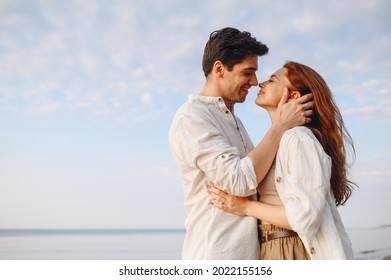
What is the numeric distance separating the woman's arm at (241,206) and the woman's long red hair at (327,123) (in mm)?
393

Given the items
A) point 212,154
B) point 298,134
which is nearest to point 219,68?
point 212,154

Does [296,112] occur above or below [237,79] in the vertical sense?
below

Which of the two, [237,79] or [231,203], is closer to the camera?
[231,203]

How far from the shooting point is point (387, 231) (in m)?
11.5

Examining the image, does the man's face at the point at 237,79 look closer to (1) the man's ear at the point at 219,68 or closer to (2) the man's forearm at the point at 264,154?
(1) the man's ear at the point at 219,68

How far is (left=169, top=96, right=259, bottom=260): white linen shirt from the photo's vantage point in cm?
272

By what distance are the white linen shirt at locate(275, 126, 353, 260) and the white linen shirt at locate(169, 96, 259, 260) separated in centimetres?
22

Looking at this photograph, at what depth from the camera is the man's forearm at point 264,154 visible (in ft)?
8.86

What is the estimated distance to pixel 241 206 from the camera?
2.80m

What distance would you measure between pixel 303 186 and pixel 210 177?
1.61ft

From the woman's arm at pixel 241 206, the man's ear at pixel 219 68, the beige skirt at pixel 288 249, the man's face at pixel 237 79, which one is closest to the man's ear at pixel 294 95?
the man's face at pixel 237 79

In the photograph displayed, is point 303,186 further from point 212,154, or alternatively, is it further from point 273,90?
point 273,90
